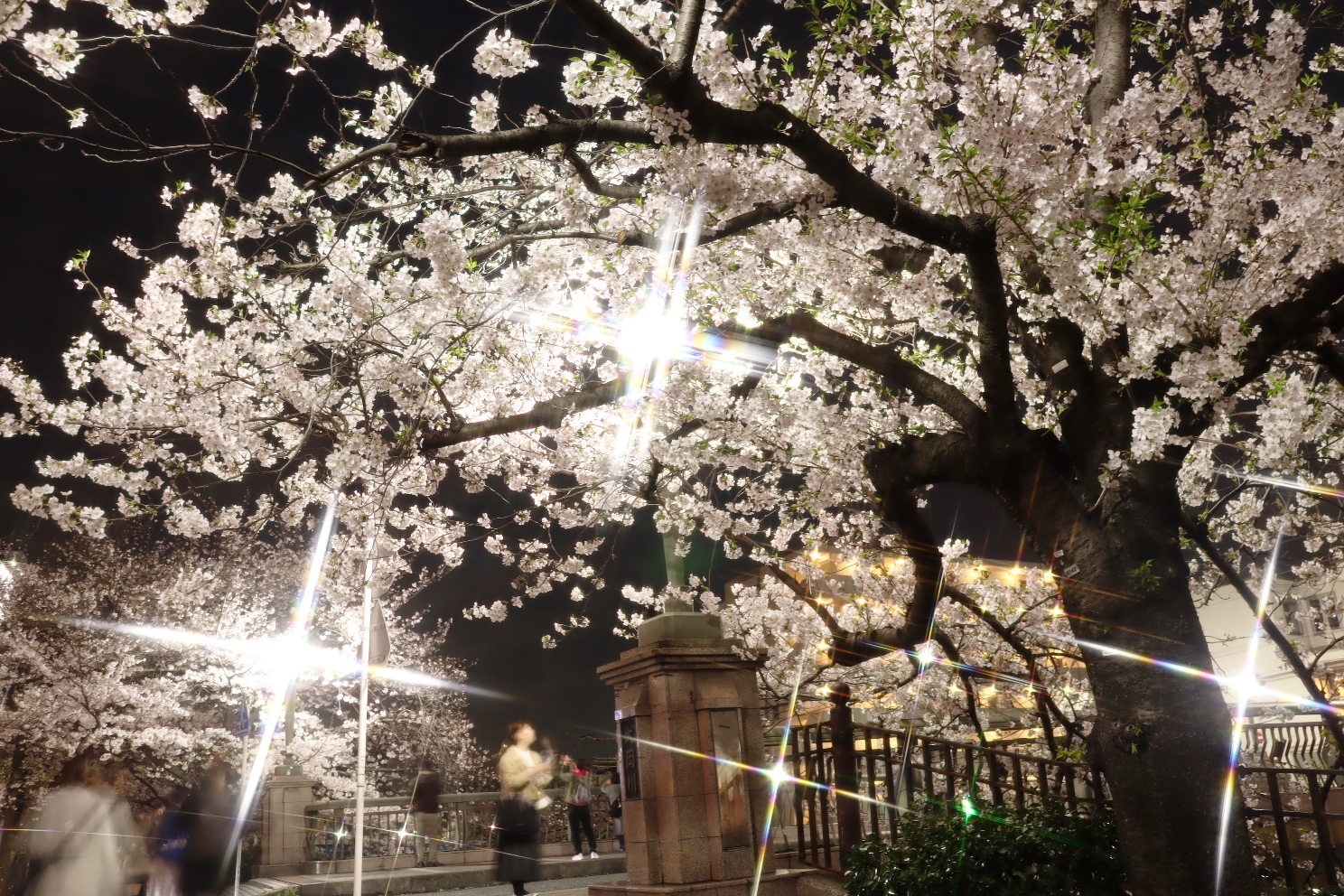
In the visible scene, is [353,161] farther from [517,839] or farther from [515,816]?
[517,839]

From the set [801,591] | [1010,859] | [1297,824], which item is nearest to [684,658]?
[801,591]

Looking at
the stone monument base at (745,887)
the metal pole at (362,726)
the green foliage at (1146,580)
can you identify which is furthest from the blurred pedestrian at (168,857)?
the green foliage at (1146,580)

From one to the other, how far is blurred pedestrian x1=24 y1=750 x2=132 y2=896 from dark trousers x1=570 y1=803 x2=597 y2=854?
954cm

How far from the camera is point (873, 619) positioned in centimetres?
1600

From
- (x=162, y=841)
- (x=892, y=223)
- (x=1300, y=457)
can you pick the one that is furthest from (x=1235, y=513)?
(x=162, y=841)

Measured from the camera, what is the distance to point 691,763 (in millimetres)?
8133

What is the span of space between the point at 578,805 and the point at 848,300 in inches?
452

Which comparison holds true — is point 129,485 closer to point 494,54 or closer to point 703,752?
point 494,54

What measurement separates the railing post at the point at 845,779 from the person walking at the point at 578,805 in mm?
8173

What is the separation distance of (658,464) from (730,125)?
464cm

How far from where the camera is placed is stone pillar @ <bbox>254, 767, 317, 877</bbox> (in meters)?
15.7

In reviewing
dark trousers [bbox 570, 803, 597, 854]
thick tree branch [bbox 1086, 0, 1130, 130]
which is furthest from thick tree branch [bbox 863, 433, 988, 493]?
dark trousers [bbox 570, 803, 597, 854]

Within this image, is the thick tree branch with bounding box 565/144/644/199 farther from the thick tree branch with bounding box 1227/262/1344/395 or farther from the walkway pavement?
the walkway pavement

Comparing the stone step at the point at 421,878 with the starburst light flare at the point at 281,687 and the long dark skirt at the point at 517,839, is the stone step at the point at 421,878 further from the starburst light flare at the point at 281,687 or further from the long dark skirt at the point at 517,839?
the long dark skirt at the point at 517,839
